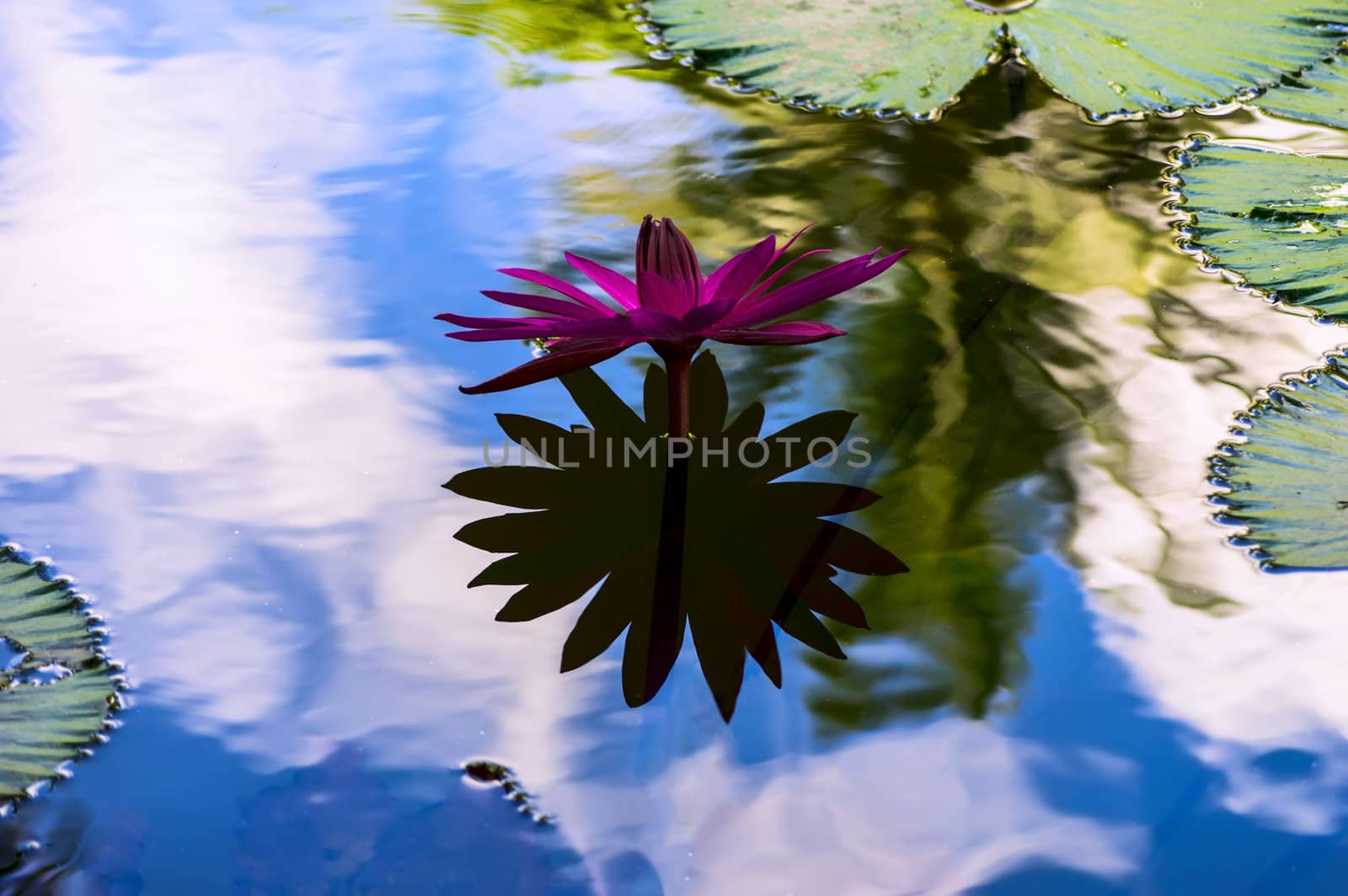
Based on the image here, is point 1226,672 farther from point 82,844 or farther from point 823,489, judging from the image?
point 82,844

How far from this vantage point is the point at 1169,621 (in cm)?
89

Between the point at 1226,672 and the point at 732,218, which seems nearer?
the point at 1226,672

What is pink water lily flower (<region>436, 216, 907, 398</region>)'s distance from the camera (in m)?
0.91

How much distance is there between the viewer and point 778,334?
0.94m

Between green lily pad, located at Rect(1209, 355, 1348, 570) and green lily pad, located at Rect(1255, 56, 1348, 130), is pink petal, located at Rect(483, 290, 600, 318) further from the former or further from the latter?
green lily pad, located at Rect(1255, 56, 1348, 130)

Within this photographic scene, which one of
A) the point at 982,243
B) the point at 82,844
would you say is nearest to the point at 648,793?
the point at 82,844

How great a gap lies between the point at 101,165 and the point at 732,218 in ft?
2.84

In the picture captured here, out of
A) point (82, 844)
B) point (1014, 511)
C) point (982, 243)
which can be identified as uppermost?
point (982, 243)

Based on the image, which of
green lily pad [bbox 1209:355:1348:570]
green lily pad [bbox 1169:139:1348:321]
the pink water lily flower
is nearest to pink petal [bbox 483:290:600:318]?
the pink water lily flower

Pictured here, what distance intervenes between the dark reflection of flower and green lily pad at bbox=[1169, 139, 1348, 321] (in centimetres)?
55

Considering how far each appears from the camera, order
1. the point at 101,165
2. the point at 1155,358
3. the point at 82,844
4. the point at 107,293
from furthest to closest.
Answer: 1. the point at 101,165
2. the point at 107,293
3. the point at 1155,358
4. the point at 82,844

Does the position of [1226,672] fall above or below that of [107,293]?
below

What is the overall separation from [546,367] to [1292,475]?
671 millimetres

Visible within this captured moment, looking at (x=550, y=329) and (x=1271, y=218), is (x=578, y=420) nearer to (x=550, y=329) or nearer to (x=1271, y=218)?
(x=550, y=329)
